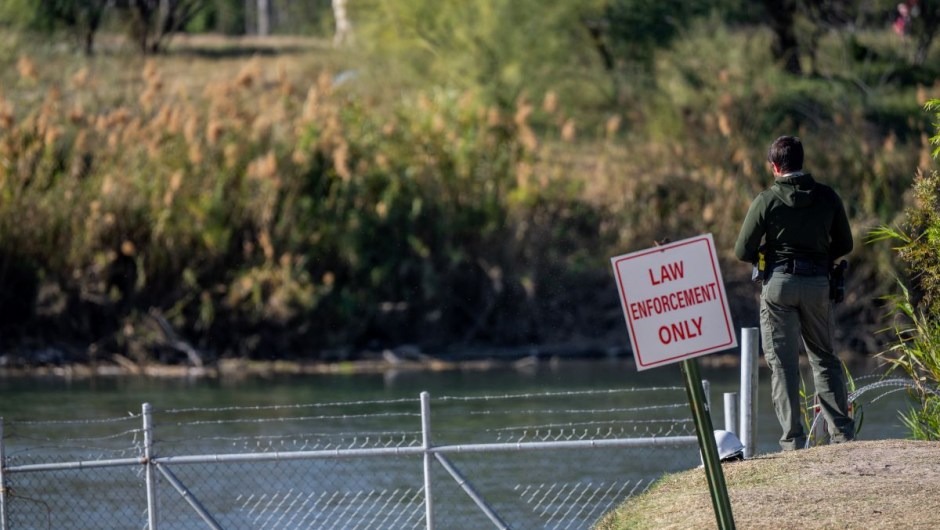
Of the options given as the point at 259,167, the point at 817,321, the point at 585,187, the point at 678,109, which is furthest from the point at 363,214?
the point at 817,321

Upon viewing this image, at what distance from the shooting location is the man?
9500 mm

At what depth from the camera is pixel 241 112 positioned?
25703mm

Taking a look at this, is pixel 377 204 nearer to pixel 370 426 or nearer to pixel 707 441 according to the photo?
pixel 370 426

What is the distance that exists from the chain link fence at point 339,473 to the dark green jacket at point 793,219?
1.17 metres

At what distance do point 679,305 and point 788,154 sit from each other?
3.05 metres

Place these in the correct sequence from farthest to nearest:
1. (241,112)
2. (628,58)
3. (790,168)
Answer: (628,58) → (241,112) → (790,168)

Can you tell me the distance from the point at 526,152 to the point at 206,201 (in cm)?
548

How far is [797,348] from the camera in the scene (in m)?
9.69

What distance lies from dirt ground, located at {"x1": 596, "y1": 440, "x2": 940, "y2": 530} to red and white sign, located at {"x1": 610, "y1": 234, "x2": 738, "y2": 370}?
1.68 meters

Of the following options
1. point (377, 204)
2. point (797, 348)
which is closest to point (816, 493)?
point (797, 348)

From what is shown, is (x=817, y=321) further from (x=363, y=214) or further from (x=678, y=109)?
(x=678, y=109)

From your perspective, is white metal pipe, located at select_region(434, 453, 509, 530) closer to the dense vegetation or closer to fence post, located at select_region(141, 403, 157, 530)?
fence post, located at select_region(141, 403, 157, 530)

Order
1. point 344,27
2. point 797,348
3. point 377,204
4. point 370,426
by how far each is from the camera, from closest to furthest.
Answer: point 797,348 → point 370,426 → point 377,204 → point 344,27

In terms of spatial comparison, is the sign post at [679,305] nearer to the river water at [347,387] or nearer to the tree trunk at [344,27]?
the river water at [347,387]
